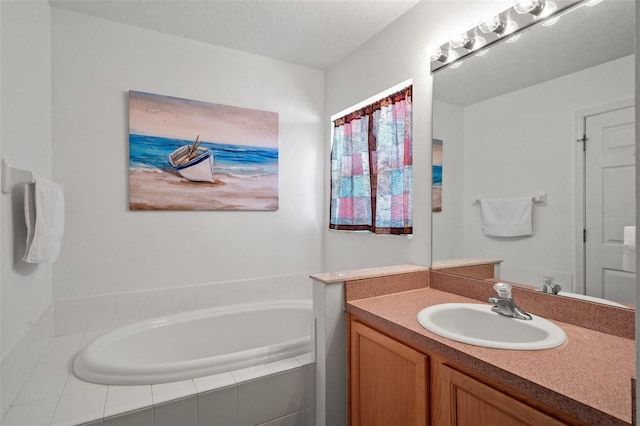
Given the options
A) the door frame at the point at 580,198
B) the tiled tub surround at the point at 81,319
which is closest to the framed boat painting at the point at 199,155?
the tiled tub surround at the point at 81,319

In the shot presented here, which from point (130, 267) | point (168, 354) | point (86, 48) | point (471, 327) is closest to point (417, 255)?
point (471, 327)

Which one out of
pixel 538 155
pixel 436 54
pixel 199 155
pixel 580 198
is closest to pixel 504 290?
pixel 580 198

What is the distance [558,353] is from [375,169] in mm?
1591

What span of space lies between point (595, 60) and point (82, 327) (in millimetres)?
3016

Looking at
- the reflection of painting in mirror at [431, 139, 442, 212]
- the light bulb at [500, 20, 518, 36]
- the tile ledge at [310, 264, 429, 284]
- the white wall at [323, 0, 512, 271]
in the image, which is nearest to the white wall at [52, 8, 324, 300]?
the white wall at [323, 0, 512, 271]

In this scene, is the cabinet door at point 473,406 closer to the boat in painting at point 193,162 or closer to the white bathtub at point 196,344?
the white bathtub at point 196,344

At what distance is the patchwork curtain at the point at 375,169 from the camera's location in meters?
2.08

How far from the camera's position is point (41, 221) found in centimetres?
154

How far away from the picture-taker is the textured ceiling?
1971 mm

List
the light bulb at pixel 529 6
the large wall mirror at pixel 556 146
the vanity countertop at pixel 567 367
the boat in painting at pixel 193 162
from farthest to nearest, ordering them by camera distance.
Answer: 1. the boat in painting at pixel 193 162
2. the light bulb at pixel 529 6
3. the large wall mirror at pixel 556 146
4. the vanity countertop at pixel 567 367

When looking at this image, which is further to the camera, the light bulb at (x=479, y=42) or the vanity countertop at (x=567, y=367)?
the light bulb at (x=479, y=42)

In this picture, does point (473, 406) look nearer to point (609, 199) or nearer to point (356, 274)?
point (356, 274)

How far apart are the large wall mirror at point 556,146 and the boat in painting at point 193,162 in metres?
1.68

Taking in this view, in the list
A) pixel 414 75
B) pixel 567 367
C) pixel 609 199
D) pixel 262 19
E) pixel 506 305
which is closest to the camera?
pixel 567 367
